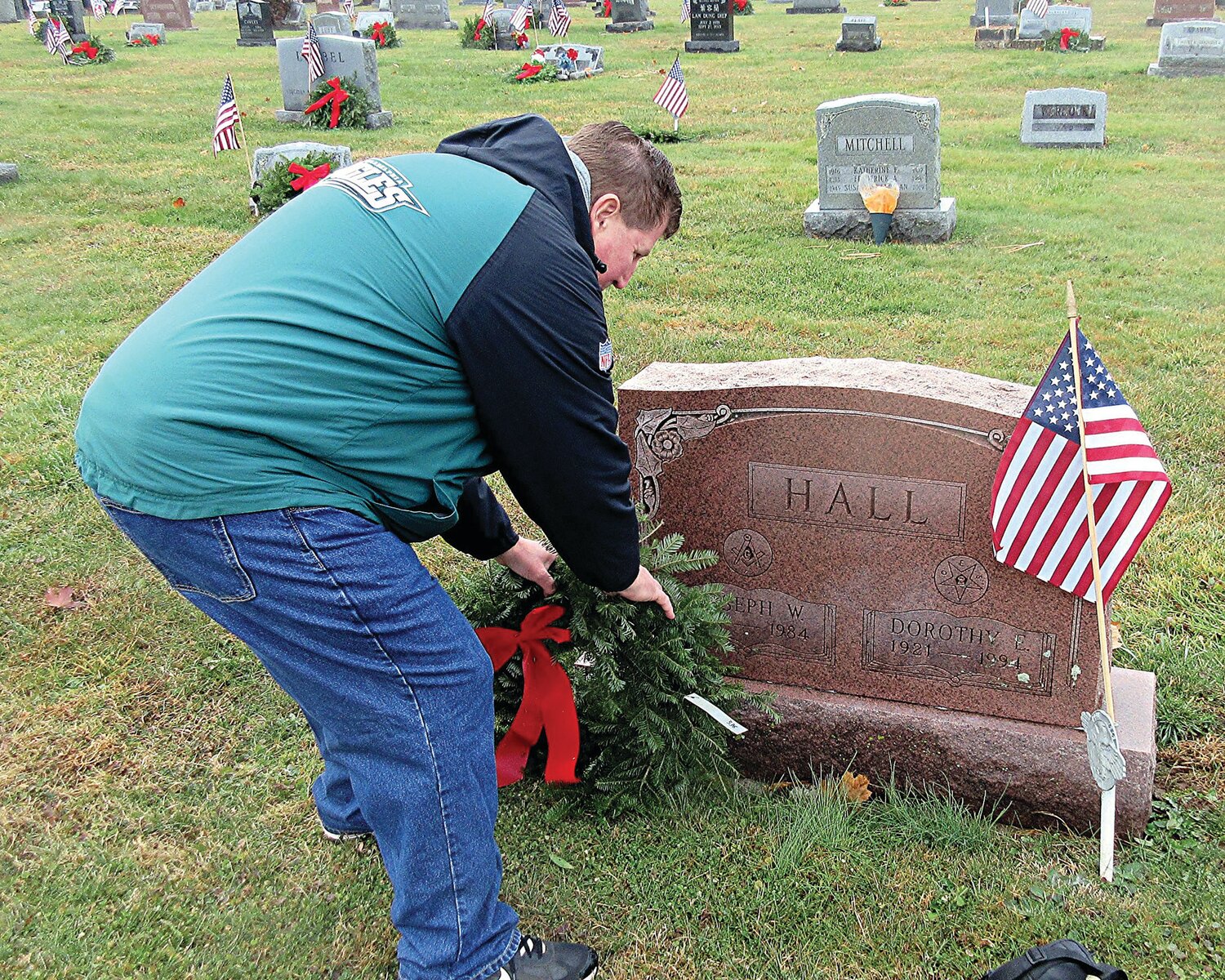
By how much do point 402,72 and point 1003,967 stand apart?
1857 cm

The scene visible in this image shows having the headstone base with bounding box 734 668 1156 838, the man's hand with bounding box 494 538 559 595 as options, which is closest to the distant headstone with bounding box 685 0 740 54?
the headstone base with bounding box 734 668 1156 838

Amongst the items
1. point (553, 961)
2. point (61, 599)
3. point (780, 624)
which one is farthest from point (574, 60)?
point (553, 961)

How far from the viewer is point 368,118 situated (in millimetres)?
14328

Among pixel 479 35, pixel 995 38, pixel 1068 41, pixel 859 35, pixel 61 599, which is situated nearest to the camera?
pixel 61 599

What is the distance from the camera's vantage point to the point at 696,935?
2.87 m

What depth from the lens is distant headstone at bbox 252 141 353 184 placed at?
9703 mm

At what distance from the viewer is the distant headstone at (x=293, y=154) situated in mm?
9703

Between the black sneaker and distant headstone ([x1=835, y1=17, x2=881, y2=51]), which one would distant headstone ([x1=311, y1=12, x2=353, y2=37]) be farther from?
the black sneaker

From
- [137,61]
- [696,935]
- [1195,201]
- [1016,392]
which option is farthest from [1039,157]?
[137,61]

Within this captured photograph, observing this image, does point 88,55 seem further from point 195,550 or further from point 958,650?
point 195,550

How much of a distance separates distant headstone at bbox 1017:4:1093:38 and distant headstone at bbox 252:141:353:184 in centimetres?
1389

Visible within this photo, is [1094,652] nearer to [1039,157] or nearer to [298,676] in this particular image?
[298,676]

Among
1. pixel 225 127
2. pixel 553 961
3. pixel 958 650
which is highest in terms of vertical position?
pixel 225 127

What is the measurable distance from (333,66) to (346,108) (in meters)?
0.89
